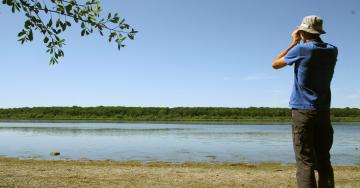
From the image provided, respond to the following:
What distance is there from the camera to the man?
5.19m

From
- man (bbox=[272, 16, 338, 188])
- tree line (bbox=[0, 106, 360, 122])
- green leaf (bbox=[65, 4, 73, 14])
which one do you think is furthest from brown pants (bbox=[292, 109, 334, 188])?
tree line (bbox=[0, 106, 360, 122])

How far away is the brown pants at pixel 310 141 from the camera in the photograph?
518 cm

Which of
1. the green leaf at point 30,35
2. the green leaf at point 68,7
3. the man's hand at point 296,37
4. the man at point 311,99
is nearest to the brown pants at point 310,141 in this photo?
the man at point 311,99

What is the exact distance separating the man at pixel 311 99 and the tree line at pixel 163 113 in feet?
385

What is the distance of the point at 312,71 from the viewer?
5.23 m

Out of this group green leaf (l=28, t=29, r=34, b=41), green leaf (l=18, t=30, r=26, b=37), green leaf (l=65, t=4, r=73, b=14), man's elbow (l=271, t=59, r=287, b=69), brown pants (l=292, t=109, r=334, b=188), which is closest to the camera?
brown pants (l=292, t=109, r=334, b=188)

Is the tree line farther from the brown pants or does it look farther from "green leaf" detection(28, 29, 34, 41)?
the brown pants

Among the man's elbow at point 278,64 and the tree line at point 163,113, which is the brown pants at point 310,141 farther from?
the tree line at point 163,113

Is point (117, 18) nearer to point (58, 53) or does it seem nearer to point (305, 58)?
point (58, 53)

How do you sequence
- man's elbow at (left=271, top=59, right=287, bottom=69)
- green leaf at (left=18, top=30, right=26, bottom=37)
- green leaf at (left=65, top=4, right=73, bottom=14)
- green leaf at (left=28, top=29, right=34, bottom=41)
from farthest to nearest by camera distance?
green leaf at (left=65, top=4, right=73, bottom=14)
green leaf at (left=28, top=29, right=34, bottom=41)
green leaf at (left=18, top=30, right=26, bottom=37)
man's elbow at (left=271, top=59, right=287, bottom=69)

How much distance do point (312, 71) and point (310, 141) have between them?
842 mm

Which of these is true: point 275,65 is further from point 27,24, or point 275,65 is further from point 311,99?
point 27,24

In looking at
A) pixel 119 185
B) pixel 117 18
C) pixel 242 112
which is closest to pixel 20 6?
pixel 117 18

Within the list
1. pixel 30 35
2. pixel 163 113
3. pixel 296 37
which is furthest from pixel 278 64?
pixel 163 113
